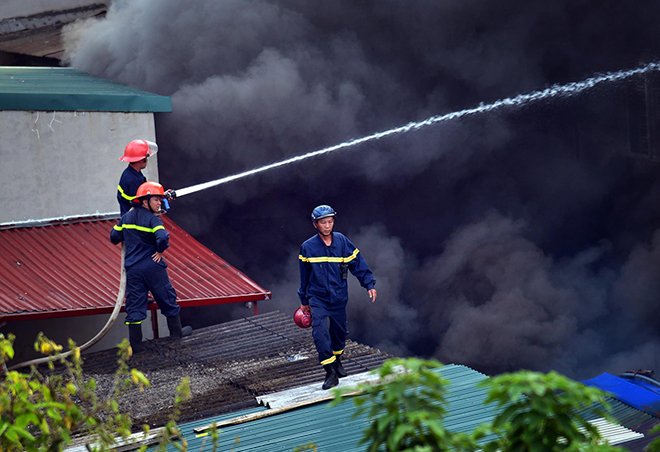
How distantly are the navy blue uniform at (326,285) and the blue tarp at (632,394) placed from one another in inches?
173

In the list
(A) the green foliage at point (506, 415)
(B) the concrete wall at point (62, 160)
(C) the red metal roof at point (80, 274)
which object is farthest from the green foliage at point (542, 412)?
(B) the concrete wall at point (62, 160)

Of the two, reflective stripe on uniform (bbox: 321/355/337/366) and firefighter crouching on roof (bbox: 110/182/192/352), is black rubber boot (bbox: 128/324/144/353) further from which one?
reflective stripe on uniform (bbox: 321/355/337/366)

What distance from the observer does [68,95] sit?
30.4 ft

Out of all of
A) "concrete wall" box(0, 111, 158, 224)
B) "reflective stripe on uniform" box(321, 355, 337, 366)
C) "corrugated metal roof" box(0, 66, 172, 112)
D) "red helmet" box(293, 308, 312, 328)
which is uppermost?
"corrugated metal roof" box(0, 66, 172, 112)

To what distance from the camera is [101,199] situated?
380 inches

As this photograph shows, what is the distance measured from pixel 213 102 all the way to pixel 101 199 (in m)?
2.62

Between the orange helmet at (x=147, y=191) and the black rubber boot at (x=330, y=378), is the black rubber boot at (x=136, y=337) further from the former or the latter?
the black rubber boot at (x=330, y=378)

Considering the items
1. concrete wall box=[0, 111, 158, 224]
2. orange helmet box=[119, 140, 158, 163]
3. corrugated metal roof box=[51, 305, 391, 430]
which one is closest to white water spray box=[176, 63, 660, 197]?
concrete wall box=[0, 111, 158, 224]

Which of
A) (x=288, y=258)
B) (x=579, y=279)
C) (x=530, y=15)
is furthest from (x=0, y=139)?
(x=579, y=279)

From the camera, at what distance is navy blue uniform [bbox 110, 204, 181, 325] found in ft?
23.6

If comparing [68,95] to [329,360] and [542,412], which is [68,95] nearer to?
[329,360]

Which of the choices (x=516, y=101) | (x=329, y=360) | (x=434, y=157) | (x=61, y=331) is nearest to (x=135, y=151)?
(x=61, y=331)

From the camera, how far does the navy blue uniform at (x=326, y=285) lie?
5879mm

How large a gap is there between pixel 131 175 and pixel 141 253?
0.82m
